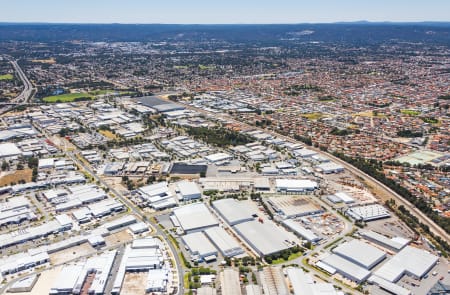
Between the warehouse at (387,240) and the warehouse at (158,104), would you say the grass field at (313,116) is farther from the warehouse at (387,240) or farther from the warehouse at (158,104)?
the warehouse at (387,240)

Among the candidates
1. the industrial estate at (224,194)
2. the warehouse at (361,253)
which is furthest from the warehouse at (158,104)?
the warehouse at (361,253)

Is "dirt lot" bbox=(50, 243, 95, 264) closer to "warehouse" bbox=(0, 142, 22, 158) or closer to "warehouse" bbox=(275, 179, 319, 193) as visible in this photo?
"warehouse" bbox=(275, 179, 319, 193)

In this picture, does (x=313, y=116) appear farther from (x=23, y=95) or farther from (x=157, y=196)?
(x=23, y=95)

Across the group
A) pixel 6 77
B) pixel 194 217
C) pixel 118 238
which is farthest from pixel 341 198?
pixel 6 77

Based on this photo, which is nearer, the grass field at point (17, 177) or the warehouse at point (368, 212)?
the warehouse at point (368, 212)

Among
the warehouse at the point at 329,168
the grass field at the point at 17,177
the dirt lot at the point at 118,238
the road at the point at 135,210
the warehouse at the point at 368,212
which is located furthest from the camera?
the warehouse at the point at 329,168

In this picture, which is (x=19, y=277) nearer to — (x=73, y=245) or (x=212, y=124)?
(x=73, y=245)

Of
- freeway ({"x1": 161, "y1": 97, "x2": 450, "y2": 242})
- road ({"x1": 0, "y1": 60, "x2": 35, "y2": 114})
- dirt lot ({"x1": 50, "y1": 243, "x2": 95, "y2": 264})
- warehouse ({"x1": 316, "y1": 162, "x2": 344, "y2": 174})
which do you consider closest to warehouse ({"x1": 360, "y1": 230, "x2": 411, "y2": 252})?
freeway ({"x1": 161, "y1": 97, "x2": 450, "y2": 242})
